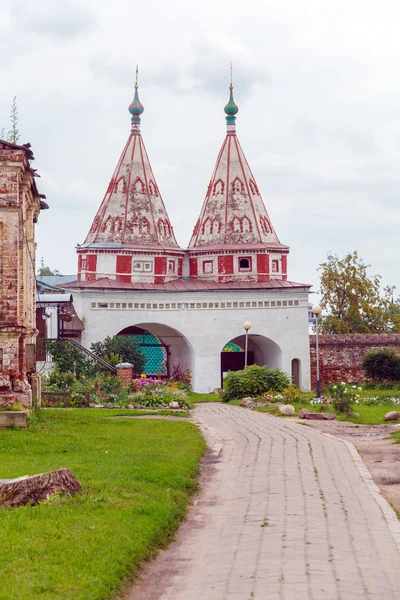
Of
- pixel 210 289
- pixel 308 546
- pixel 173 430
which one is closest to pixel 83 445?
pixel 173 430

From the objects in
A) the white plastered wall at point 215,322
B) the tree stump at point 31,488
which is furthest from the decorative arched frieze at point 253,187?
the tree stump at point 31,488

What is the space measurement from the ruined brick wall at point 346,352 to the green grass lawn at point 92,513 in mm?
21067

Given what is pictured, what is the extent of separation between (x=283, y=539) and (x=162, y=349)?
2828cm

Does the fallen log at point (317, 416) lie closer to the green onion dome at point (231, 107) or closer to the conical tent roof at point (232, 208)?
the conical tent roof at point (232, 208)

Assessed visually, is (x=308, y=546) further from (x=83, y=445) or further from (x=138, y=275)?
(x=138, y=275)

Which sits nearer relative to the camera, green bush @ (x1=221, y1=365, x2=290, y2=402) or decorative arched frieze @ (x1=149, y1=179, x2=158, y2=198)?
green bush @ (x1=221, y1=365, x2=290, y2=402)

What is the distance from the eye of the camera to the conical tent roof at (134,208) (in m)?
35.5

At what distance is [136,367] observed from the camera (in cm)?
3256

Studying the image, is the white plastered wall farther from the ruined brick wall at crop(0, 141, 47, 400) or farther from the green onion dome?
the ruined brick wall at crop(0, 141, 47, 400)

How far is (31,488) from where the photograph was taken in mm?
8484

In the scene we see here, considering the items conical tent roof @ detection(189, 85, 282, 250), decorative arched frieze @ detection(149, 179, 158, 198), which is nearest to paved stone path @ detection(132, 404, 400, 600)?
conical tent roof @ detection(189, 85, 282, 250)

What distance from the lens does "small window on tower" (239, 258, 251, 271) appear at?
35.6 meters

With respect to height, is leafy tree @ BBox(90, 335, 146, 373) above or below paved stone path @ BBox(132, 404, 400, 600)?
above

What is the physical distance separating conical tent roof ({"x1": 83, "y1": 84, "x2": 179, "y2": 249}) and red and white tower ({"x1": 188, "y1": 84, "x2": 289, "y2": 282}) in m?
1.46
